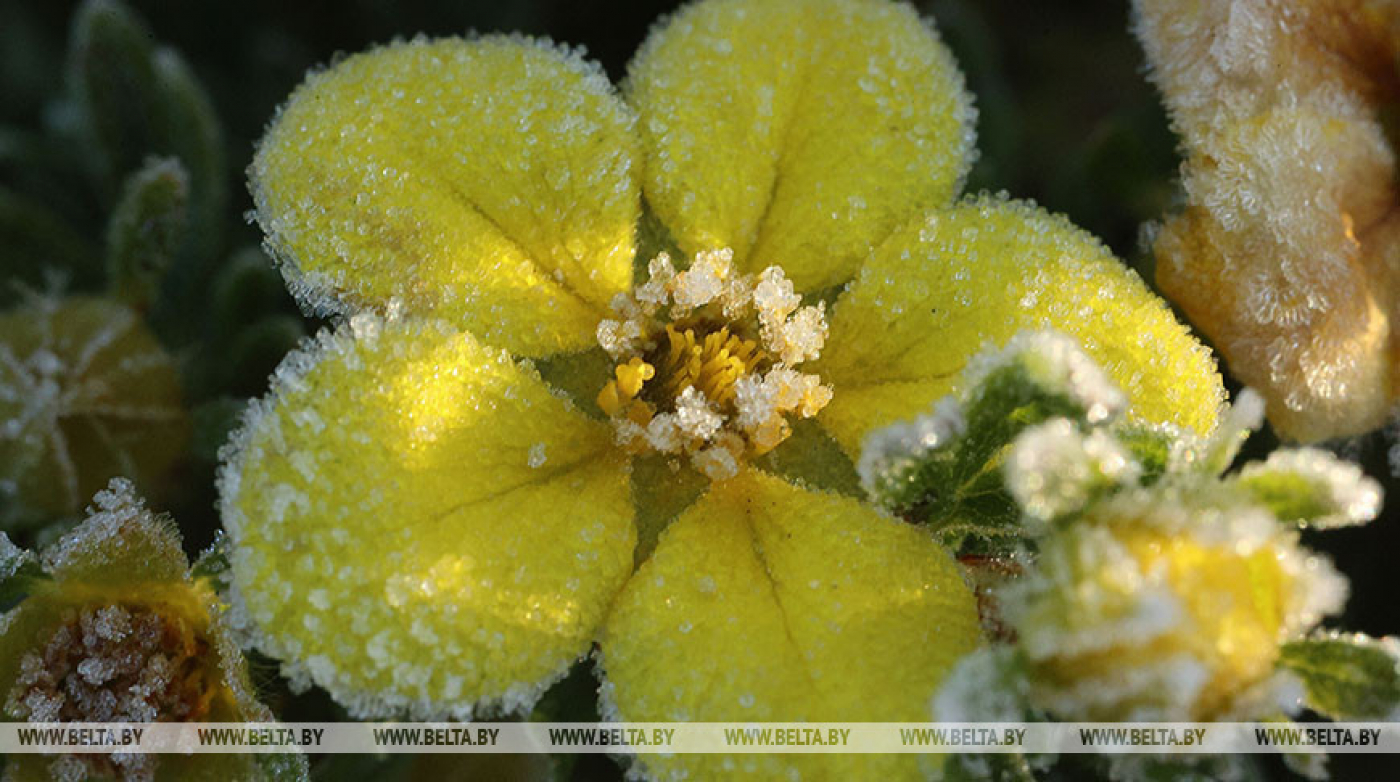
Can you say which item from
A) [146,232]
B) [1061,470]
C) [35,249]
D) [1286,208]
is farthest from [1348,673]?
[35,249]

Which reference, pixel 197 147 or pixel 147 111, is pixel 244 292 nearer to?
pixel 197 147

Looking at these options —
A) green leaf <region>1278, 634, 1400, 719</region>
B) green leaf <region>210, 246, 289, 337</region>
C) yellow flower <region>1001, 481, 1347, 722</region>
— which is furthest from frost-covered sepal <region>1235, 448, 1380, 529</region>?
green leaf <region>210, 246, 289, 337</region>

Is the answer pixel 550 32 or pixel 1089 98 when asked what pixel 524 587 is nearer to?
pixel 550 32

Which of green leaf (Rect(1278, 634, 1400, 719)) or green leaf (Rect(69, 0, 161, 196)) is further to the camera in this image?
green leaf (Rect(69, 0, 161, 196))

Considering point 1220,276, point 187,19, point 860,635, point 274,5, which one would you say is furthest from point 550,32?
point 860,635

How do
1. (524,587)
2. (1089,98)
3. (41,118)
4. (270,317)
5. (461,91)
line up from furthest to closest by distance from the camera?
(1089,98) < (41,118) < (270,317) < (461,91) < (524,587)

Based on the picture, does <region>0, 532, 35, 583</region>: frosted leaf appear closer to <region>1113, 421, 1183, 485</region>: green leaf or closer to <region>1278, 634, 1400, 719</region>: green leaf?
<region>1113, 421, 1183, 485</region>: green leaf
